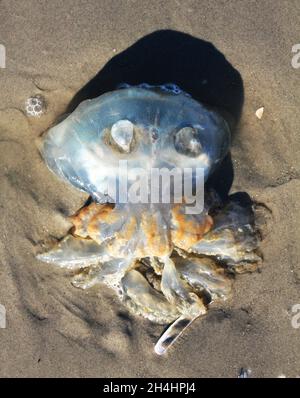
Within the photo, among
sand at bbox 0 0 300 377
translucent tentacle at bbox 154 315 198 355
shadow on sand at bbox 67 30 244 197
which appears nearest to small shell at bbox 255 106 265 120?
sand at bbox 0 0 300 377

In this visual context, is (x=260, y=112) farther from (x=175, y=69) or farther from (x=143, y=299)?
(x=143, y=299)

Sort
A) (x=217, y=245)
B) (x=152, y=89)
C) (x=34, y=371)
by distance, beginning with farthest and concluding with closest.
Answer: (x=34, y=371) → (x=217, y=245) → (x=152, y=89)

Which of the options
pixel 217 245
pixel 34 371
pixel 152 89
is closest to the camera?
pixel 152 89

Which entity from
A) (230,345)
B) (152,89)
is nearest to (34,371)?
(230,345)

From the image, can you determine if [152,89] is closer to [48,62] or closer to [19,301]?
[48,62]

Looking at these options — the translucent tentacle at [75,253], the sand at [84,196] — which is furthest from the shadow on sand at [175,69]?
the translucent tentacle at [75,253]

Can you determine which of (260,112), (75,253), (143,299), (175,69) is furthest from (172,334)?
(175,69)

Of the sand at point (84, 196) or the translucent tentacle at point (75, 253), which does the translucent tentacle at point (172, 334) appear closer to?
the sand at point (84, 196)

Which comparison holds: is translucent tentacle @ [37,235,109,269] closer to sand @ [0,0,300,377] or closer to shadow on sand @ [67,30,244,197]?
sand @ [0,0,300,377]
